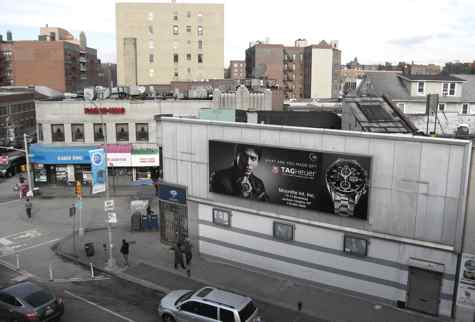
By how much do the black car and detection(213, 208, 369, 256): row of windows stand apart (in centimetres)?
915

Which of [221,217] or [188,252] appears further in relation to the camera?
[221,217]

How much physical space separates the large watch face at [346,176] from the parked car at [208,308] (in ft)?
21.5

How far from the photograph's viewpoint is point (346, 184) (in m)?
20.0

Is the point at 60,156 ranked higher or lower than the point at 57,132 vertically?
lower

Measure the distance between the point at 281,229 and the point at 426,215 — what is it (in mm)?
6984

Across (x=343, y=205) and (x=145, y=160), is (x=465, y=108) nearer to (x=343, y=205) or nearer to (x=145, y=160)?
(x=145, y=160)

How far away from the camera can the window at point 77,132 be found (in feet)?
146

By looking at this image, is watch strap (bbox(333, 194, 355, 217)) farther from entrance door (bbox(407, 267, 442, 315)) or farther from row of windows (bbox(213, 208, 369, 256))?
entrance door (bbox(407, 267, 442, 315))

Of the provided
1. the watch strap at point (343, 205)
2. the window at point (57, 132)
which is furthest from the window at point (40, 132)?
the watch strap at point (343, 205)

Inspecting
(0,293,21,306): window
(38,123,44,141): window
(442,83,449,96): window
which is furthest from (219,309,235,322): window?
(442,83,449,96): window

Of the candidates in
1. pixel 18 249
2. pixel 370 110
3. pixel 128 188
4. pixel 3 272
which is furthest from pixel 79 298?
pixel 128 188

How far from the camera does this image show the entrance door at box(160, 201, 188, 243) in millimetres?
26156

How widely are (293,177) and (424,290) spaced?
295 inches

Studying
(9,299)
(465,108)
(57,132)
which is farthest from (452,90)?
(9,299)
